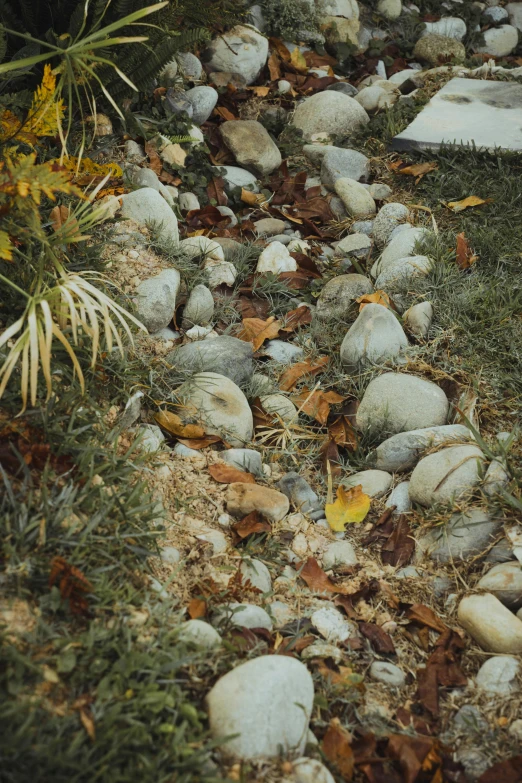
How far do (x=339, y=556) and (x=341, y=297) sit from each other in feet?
4.29

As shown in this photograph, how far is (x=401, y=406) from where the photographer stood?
2711mm

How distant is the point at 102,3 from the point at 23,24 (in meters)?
0.49

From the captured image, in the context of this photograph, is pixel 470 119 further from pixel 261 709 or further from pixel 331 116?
pixel 261 709

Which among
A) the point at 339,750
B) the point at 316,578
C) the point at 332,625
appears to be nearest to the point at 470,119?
the point at 316,578

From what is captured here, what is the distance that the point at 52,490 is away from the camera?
76.5 inches

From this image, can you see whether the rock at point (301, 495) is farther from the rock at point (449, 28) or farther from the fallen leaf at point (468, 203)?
the rock at point (449, 28)

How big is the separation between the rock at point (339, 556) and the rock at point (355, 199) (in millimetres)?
2065

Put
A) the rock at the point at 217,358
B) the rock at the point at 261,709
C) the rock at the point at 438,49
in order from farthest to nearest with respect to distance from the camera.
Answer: the rock at the point at 438,49 → the rock at the point at 217,358 → the rock at the point at 261,709

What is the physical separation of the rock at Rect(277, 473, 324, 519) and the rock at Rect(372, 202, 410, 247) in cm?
160

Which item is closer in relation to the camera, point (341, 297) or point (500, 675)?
point (500, 675)

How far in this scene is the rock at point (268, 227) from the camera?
12.2ft

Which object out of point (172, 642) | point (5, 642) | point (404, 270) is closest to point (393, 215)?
point (404, 270)

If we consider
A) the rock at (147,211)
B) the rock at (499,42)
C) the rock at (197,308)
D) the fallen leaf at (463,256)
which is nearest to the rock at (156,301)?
the rock at (197,308)

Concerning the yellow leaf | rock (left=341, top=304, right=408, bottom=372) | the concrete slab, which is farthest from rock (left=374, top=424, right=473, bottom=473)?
the concrete slab
